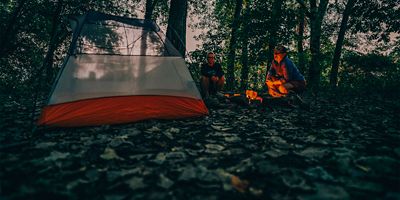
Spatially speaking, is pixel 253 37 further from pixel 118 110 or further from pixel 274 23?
pixel 118 110

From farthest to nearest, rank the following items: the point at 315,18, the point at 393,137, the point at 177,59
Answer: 1. the point at 315,18
2. the point at 177,59
3. the point at 393,137

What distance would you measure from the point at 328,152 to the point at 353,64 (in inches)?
506

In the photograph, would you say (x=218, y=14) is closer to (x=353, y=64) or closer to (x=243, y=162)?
(x=353, y=64)

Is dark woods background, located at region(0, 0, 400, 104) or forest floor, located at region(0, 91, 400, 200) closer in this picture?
forest floor, located at region(0, 91, 400, 200)

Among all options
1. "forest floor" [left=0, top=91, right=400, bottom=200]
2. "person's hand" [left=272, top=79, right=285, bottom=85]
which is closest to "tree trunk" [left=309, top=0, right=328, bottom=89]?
"person's hand" [left=272, top=79, right=285, bottom=85]

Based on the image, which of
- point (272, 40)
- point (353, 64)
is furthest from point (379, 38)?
point (272, 40)

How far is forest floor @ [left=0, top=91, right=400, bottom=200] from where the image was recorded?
7.04 ft

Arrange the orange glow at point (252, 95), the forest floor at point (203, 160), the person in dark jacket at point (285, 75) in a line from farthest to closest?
the orange glow at point (252, 95)
the person in dark jacket at point (285, 75)
the forest floor at point (203, 160)

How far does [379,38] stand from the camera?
1243cm

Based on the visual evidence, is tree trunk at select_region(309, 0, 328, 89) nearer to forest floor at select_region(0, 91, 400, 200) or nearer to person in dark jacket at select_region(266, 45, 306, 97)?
person in dark jacket at select_region(266, 45, 306, 97)

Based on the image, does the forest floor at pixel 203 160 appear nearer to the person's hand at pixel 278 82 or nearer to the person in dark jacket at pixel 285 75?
the person in dark jacket at pixel 285 75

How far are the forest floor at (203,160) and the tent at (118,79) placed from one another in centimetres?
29

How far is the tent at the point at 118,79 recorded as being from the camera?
14.4ft

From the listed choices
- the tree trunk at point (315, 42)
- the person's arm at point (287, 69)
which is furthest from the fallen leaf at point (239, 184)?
→ the tree trunk at point (315, 42)
